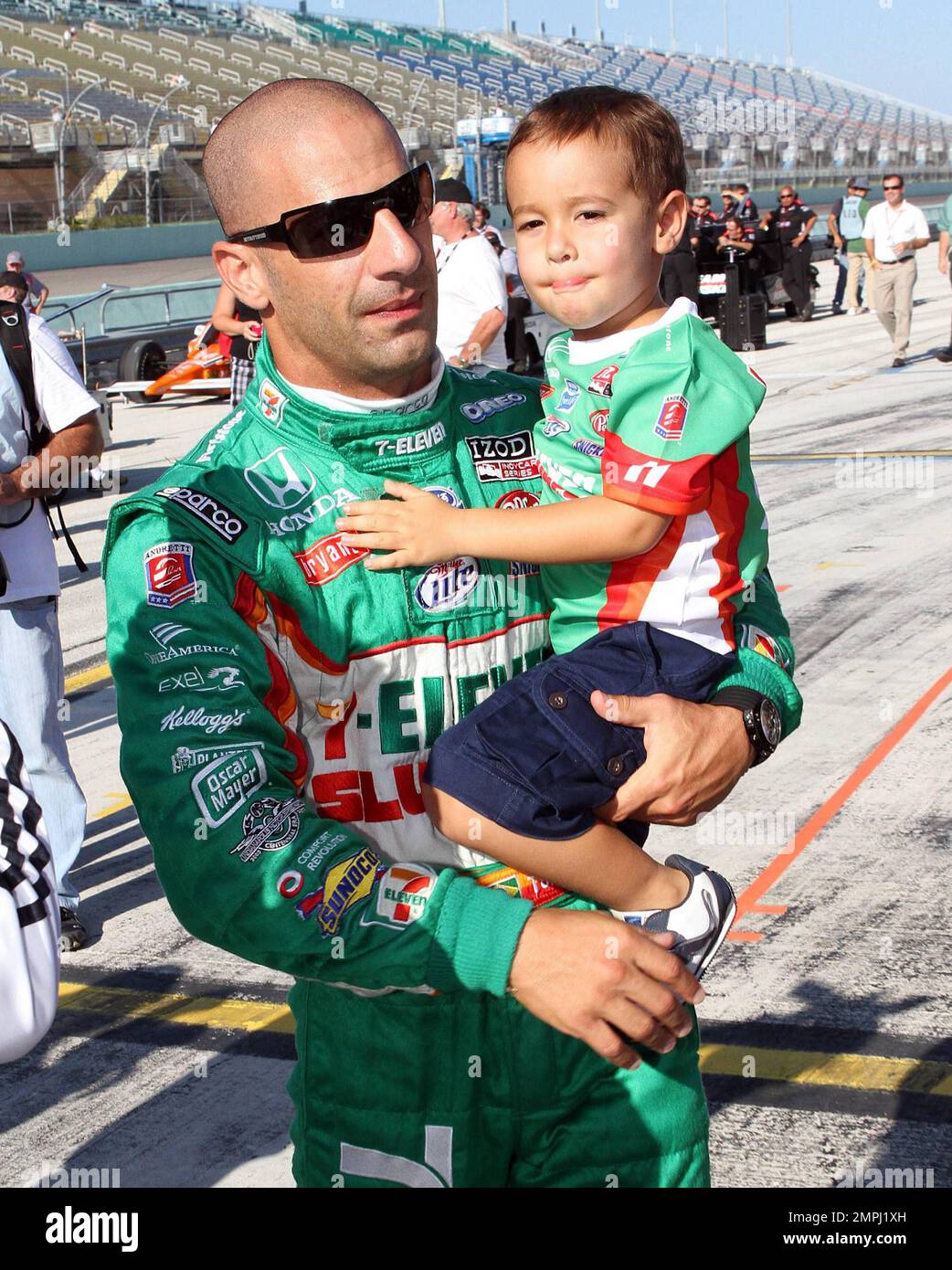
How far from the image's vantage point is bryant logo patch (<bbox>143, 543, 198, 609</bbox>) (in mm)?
1950

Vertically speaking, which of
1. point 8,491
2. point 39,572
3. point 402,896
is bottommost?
point 39,572

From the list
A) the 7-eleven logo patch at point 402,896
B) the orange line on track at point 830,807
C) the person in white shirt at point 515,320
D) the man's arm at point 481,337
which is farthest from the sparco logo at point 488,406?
the person in white shirt at point 515,320

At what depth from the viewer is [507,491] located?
249 cm

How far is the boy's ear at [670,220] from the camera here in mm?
2559

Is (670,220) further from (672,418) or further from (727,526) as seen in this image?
(727,526)

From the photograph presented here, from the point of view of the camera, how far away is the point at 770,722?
2.41m

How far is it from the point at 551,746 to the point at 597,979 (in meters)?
0.48

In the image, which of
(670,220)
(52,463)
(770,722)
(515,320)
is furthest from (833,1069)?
(515,320)

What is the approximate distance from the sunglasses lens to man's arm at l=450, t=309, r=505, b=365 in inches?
267

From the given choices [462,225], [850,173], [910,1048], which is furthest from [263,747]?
[850,173]

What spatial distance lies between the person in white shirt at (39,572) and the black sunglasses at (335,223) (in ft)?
9.84

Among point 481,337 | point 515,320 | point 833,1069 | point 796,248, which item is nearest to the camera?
point 833,1069
